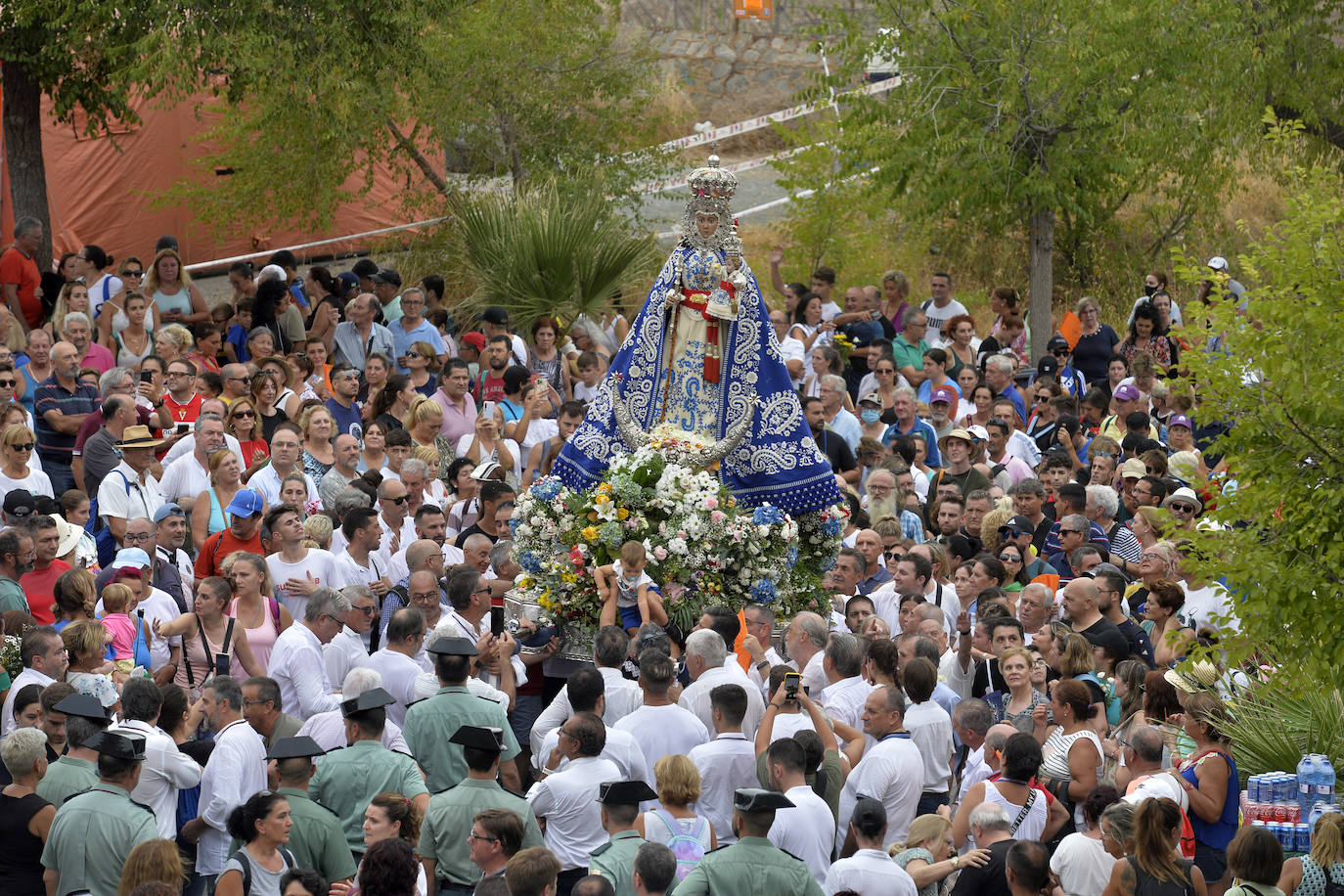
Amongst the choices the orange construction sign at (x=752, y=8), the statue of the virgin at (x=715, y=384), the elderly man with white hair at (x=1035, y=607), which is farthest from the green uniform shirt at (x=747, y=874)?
the orange construction sign at (x=752, y=8)

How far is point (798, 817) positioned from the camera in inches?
302

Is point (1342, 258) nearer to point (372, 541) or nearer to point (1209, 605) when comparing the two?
point (1209, 605)

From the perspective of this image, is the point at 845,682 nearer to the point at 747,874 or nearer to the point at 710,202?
the point at 747,874

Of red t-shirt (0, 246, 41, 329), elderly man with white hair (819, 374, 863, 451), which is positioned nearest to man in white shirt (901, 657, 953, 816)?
elderly man with white hair (819, 374, 863, 451)

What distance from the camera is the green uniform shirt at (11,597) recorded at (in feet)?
32.7

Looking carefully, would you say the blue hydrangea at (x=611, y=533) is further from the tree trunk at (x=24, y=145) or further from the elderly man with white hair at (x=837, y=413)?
the tree trunk at (x=24, y=145)

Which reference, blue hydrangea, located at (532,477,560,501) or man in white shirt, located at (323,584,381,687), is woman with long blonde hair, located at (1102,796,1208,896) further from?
blue hydrangea, located at (532,477,560,501)

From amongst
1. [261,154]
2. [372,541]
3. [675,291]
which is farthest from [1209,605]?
[261,154]

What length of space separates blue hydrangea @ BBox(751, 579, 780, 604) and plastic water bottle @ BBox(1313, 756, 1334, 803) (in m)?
3.79

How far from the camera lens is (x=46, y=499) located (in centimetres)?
1112

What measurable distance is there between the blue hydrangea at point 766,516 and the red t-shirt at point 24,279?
8.04 metres

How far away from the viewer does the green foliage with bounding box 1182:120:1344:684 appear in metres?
8.33

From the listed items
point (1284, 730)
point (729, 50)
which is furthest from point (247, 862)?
point (729, 50)

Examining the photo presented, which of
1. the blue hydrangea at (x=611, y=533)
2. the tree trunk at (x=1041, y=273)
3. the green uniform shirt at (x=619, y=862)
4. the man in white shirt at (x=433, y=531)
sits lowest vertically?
the tree trunk at (x=1041, y=273)
